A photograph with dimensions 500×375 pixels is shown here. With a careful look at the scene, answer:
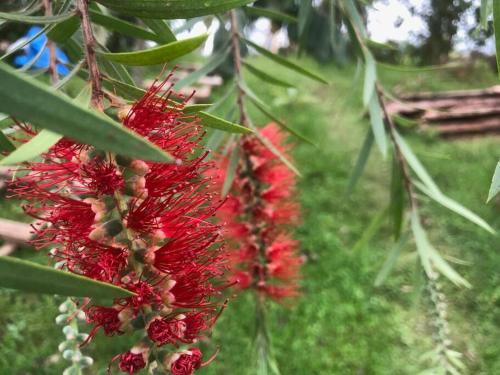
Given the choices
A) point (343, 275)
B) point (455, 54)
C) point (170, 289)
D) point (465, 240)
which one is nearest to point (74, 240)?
point (170, 289)

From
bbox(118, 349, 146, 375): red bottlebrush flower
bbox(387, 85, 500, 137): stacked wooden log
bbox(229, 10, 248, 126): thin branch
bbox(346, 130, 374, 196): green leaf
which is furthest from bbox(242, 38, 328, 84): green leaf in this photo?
bbox(387, 85, 500, 137): stacked wooden log

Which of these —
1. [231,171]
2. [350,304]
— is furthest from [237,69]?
[350,304]

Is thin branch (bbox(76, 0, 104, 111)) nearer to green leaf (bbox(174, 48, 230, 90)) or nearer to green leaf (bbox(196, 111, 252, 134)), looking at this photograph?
green leaf (bbox(196, 111, 252, 134))

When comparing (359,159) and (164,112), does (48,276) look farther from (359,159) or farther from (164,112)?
(359,159)

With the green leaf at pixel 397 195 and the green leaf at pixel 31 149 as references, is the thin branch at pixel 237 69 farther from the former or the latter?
the green leaf at pixel 31 149

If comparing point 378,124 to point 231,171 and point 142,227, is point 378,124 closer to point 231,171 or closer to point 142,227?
point 231,171
